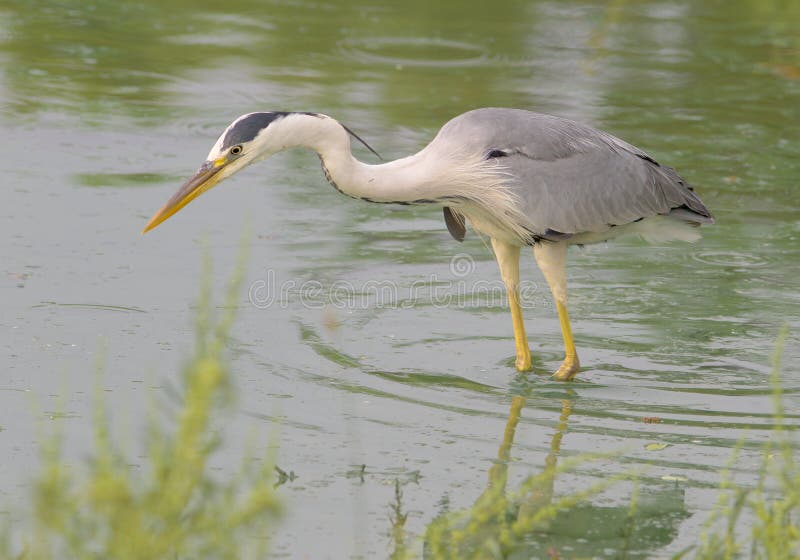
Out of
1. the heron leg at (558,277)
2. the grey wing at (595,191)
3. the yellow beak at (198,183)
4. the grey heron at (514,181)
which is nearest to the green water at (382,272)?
the heron leg at (558,277)

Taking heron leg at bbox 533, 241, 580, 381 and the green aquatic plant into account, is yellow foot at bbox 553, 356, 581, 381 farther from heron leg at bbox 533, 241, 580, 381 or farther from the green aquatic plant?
the green aquatic plant

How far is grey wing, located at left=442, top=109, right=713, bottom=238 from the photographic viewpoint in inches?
273

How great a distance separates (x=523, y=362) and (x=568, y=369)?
24 cm

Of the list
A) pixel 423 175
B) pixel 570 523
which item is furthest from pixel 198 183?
pixel 570 523

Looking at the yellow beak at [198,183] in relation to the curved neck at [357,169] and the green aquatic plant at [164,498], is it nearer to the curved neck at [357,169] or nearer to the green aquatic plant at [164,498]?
the curved neck at [357,169]

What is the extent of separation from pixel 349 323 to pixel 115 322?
1174mm

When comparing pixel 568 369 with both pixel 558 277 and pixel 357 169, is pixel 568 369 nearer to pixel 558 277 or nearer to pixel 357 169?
pixel 558 277

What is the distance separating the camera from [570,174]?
23.4 feet

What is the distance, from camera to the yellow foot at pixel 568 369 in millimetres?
6852

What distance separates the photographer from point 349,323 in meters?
7.54

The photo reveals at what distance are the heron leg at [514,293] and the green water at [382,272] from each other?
0.11 m

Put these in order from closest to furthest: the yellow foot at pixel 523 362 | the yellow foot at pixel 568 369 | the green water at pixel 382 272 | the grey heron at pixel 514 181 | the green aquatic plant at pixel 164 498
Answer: the green aquatic plant at pixel 164 498
the green water at pixel 382 272
the grey heron at pixel 514 181
the yellow foot at pixel 568 369
the yellow foot at pixel 523 362

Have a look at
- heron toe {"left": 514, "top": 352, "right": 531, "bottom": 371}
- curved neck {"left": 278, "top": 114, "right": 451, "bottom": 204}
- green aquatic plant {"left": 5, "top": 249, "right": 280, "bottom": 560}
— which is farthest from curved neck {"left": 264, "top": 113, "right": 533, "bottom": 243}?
green aquatic plant {"left": 5, "top": 249, "right": 280, "bottom": 560}

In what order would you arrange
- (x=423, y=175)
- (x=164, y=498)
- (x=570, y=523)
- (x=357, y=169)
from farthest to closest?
(x=423, y=175) → (x=357, y=169) → (x=570, y=523) → (x=164, y=498)
